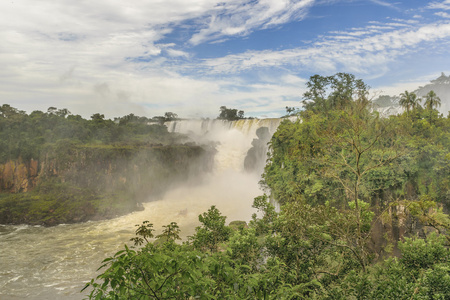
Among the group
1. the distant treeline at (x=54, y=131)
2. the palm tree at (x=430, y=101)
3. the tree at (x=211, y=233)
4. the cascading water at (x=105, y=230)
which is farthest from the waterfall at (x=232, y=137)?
the tree at (x=211, y=233)

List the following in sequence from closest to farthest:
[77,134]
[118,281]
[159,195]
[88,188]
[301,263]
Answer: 1. [118,281]
2. [301,263]
3. [88,188]
4. [159,195]
5. [77,134]

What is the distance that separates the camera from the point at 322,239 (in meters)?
8.37

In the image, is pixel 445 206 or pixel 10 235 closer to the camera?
pixel 445 206

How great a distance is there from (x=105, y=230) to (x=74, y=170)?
15992 mm

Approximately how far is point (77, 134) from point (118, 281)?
2068 inches

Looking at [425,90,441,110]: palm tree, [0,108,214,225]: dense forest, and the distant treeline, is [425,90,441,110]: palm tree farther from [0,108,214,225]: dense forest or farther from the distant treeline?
the distant treeline

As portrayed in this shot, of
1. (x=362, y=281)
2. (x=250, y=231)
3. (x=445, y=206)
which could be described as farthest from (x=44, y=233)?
(x=445, y=206)

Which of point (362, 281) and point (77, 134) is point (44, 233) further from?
point (362, 281)

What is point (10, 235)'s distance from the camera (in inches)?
1160

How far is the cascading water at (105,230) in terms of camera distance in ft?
66.3

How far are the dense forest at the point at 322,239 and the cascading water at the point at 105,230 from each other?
9.88m

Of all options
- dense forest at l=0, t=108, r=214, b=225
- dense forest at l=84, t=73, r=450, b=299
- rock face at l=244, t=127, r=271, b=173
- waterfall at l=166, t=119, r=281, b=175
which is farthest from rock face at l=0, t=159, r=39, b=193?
dense forest at l=84, t=73, r=450, b=299

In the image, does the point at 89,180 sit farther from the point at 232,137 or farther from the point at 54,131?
the point at 232,137

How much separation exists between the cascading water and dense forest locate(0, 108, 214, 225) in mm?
2167
